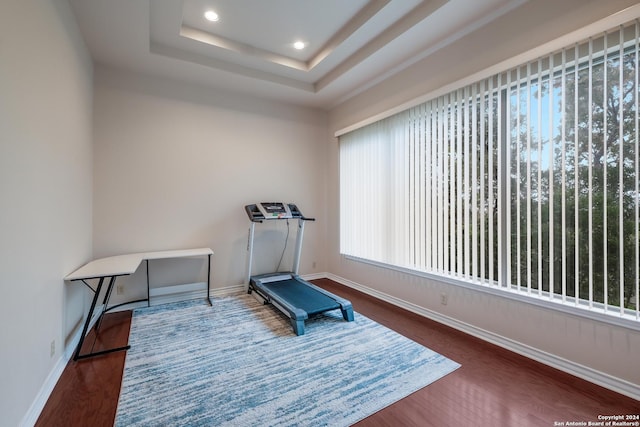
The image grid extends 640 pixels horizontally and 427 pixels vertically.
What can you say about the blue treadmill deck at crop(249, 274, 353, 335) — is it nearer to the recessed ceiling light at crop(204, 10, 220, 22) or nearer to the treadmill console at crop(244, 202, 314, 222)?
the treadmill console at crop(244, 202, 314, 222)

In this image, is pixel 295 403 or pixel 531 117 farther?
pixel 531 117

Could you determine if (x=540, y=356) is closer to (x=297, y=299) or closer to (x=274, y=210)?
(x=297, y=299)

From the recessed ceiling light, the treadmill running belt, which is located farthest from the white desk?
the recessed ceiling light

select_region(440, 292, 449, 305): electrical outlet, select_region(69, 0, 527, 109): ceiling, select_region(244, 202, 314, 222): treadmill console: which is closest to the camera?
select_region(69, 0, 527, 109): ceiling

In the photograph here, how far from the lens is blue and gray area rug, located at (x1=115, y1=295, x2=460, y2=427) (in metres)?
1.79

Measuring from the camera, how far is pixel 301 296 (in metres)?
3.52

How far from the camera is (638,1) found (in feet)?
6.04

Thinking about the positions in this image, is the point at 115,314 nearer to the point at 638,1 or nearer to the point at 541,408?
the point at 541,408

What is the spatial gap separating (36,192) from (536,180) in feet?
12.2

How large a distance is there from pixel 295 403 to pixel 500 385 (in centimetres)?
151

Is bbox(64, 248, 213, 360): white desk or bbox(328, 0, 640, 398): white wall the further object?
bbox(64, 248, 213, 360): white desk

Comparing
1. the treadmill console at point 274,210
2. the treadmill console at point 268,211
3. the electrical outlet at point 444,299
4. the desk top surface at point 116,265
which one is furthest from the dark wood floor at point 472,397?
the treadmill console at point 274,210

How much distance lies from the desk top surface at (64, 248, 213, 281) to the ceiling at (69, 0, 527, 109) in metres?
2.35

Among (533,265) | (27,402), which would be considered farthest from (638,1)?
(27,402)
